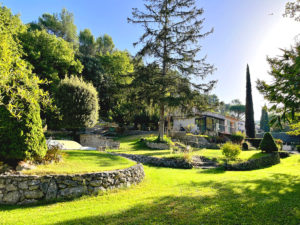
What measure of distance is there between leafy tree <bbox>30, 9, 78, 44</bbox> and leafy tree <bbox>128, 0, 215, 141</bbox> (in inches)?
945

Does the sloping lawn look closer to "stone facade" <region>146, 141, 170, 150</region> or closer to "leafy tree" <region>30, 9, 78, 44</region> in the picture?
"stone facade" <region>146, 141, 170, 150</region>

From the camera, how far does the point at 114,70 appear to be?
35906 millimetres

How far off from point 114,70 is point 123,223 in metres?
34.4

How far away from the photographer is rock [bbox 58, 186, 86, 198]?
566 centimetres

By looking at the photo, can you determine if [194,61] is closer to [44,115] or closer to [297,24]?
[297,24]

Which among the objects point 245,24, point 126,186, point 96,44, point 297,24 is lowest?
point 126,186

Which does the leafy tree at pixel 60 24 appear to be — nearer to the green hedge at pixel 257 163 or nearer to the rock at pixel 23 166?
the rock at pixel 23 166

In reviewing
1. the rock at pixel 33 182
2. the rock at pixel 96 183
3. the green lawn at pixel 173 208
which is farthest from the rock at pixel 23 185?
the rock at pixel 96 183

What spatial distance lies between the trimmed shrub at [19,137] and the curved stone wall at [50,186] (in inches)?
37.9

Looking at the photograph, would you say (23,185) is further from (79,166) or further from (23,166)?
(79,166)

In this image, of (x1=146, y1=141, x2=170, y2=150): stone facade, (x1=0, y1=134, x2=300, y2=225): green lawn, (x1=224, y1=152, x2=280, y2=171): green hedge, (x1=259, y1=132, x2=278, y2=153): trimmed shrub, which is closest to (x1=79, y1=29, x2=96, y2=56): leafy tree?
(x1=146, y1=141, x2=170, y2=150): stone facade

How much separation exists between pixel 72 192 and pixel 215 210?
4.28 meters

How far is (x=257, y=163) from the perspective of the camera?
13875 mm

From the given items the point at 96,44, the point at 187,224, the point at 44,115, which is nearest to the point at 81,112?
the point at 44,115
